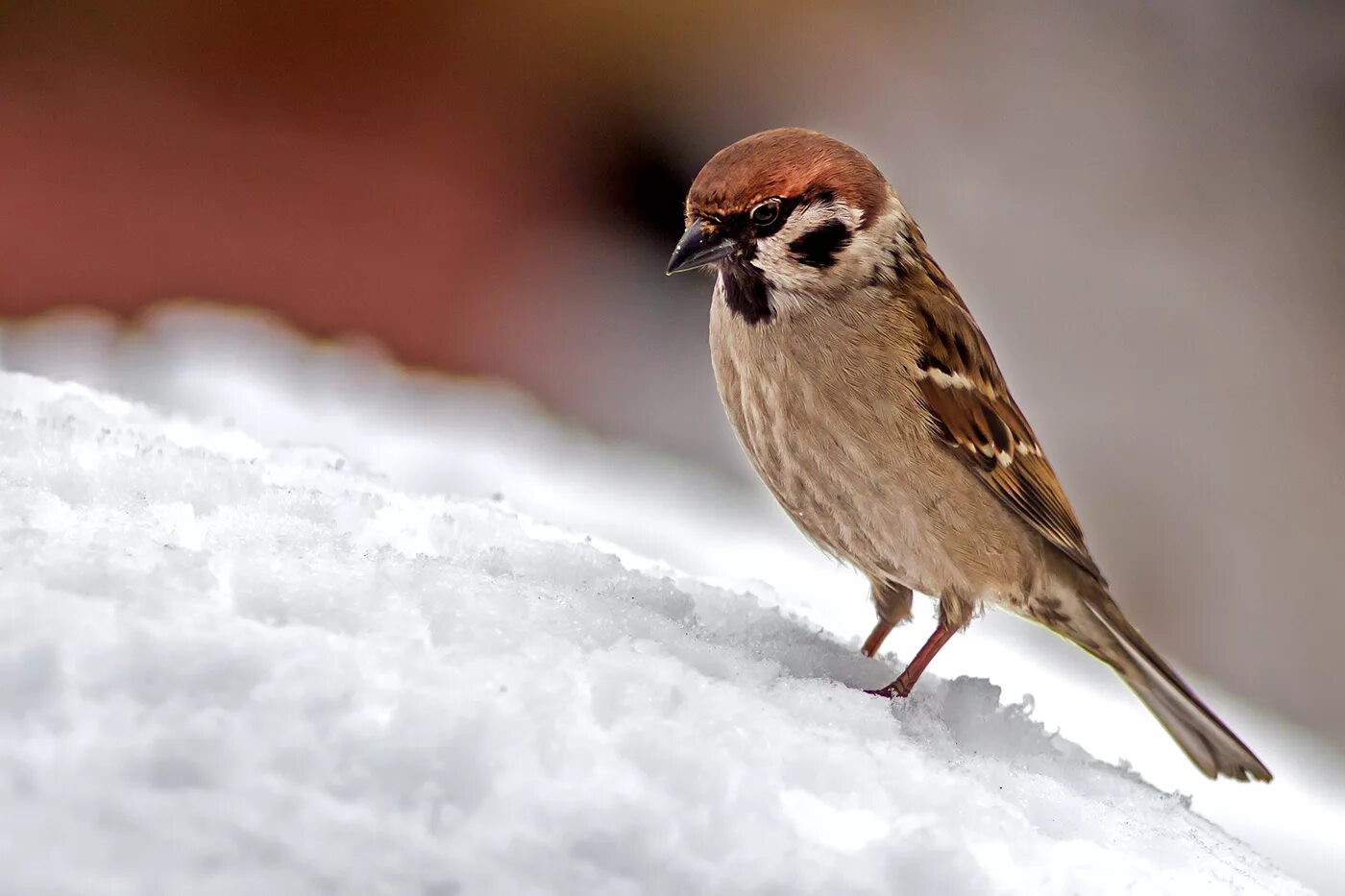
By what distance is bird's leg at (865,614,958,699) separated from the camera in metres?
1.36

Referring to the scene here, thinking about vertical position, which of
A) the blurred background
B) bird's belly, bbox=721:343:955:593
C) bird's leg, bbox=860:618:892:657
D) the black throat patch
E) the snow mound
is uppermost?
the blurred background

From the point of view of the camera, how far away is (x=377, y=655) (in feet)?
2.68

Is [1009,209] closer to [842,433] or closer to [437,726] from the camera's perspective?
[842,433]

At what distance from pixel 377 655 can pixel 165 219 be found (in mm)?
2673

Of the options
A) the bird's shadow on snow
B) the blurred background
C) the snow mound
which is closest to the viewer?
the snow mound

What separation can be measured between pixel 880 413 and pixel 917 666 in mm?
321

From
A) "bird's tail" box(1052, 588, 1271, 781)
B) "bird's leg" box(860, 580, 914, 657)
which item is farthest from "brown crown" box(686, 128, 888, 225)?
"bird's tail" box(1052, 588, 1271, 781)

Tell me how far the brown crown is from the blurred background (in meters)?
1.92

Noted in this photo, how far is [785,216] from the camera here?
59.6 inches

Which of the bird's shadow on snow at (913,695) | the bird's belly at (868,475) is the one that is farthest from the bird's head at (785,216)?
the bird's shadow on snow at (913,695)

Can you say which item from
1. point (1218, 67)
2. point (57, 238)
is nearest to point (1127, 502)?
point (1218, 67)

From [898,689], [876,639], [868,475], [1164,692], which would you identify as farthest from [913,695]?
[1164,692]

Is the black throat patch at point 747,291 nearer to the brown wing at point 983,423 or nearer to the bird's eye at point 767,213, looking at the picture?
the bird's eye at point 767,213

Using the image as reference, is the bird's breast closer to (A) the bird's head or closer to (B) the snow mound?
(A) the bird's head
